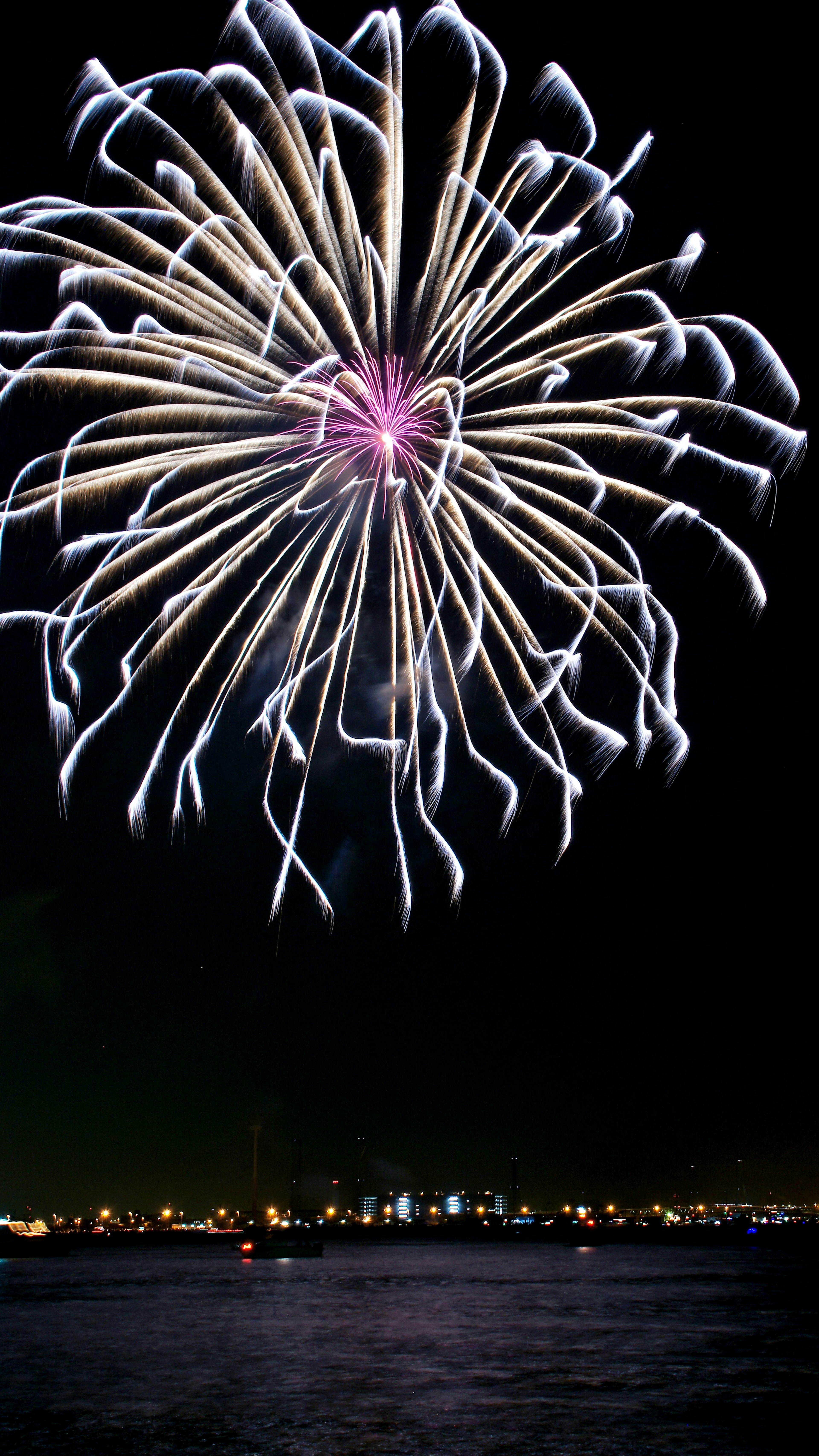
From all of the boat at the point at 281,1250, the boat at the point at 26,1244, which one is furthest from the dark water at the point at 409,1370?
the boat at the point at 26,1244

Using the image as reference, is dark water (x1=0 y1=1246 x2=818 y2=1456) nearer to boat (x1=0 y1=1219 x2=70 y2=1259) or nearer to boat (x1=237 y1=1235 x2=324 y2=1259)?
boat (x1=237 y1=1235 x2=324 y2=1259)

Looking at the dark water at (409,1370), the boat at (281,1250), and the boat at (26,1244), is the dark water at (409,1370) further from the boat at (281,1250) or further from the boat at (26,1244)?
the boat at (26,1244)

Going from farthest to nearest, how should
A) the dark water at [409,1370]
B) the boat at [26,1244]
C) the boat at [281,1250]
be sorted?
the boat at [26,1244] < the boat at [281,1250] < the dark water at [409,1370]

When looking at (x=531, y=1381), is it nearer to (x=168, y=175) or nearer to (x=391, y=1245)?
(x=168, y=175)

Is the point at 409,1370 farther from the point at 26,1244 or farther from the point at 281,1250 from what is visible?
the point at 26,1244

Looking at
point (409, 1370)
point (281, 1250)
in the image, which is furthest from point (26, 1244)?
point (409, 1370)

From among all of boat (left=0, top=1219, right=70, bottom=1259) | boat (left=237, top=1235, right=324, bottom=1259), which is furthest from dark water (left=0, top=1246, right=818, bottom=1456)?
boat (left=0, top=1219, right=70, bottom=1259)

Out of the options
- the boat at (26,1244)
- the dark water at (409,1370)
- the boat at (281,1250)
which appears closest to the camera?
the dark water at (409,1370)

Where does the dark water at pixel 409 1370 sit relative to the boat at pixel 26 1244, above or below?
above
